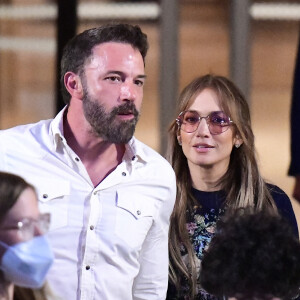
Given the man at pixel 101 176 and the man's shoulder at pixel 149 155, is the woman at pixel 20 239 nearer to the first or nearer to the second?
the man at pixel 101 176

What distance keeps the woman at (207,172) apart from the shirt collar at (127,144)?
13.2 inches

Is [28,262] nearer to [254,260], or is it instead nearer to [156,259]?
[254,260]

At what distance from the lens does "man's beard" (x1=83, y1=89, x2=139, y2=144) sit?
10.6ft

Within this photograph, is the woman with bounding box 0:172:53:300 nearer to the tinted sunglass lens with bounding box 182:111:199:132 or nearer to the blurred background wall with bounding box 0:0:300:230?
the tinted sunglass lens with bounding box 182:111:199:132

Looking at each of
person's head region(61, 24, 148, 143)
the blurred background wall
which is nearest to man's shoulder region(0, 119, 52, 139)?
person's head region(61, 24, 148, 143)

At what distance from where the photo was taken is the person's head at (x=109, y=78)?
10.7ft

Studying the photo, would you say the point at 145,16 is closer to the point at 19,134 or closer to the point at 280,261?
the point at 19,134

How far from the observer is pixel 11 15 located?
5.61m

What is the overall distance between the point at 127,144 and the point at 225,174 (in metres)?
0.52

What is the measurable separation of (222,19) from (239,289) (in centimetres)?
327

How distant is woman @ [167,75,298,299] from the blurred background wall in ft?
5.86

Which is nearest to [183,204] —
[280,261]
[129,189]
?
[129,189]

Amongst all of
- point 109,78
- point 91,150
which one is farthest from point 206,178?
point 109,78

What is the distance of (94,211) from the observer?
3.27 metres
